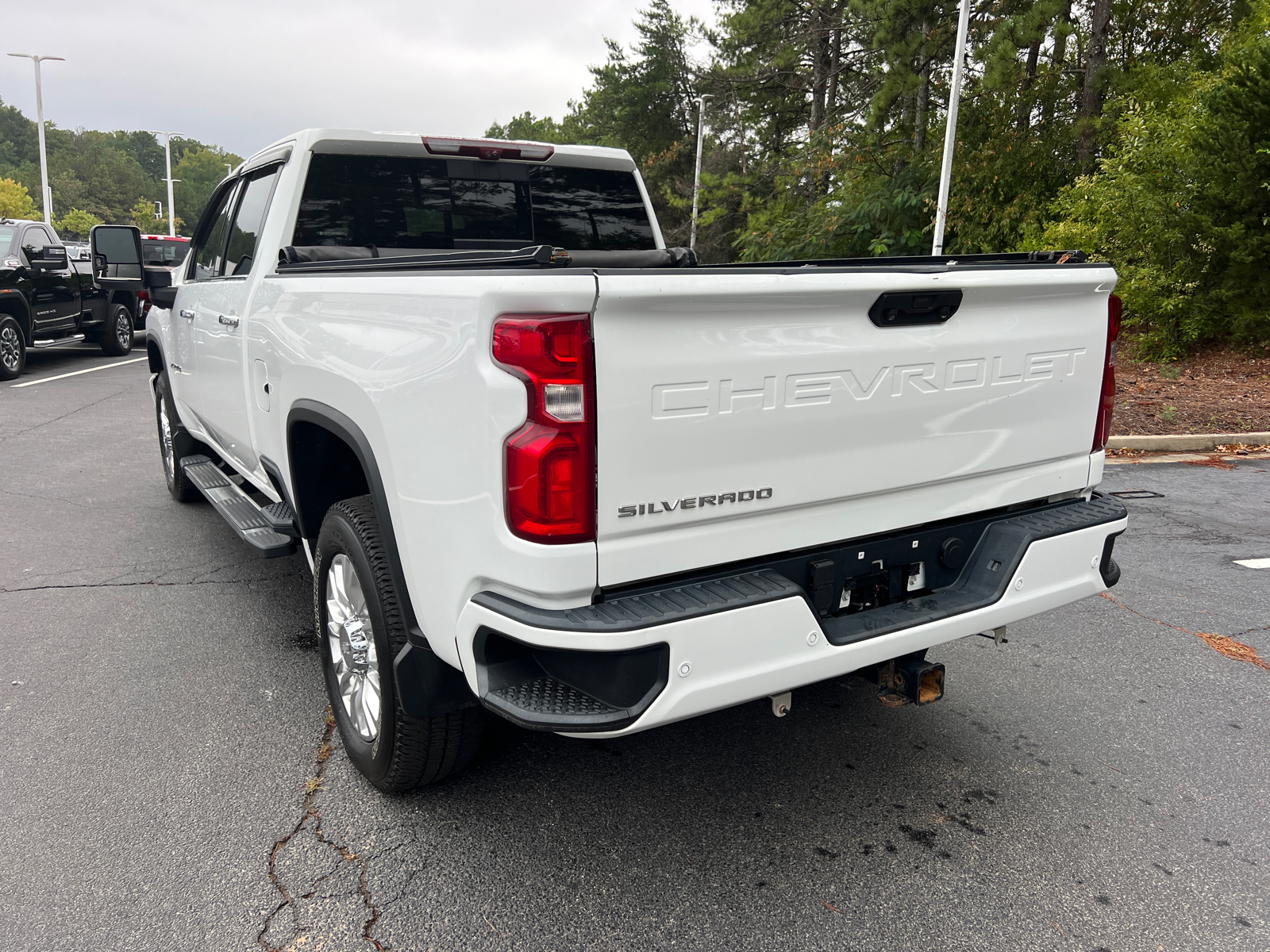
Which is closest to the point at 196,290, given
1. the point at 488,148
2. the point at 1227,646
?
the point at 488,148

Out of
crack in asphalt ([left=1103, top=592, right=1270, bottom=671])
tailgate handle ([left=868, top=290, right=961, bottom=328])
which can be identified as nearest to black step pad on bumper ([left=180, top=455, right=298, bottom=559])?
tailgate handle ([left=868, top=290, right=961, bottom=328])

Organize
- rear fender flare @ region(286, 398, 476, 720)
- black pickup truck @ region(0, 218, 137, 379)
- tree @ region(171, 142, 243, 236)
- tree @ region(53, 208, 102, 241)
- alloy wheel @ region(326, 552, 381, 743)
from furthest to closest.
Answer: tree @ region(171, 142, 243, 236)
tree @ region(53, 208, 102, 241)
black pickup truck @ region(0, 218, 137, 379)
alloy wheel @ region(326, 552, 381, 743)
rear fender flare @ region(286, 398, 476, 720)

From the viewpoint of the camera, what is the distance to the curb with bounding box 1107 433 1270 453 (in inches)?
345

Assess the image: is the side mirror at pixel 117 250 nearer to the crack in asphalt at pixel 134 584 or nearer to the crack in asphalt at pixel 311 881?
the crack in asphalt at pixel 134 584

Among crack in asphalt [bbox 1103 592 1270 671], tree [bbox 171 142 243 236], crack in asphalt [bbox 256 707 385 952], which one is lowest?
crack in asphalt [bbox 256 707 385 952]

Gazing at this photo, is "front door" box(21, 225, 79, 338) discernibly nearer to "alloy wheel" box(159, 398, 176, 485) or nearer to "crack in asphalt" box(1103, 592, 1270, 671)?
"alloy wheel" box(159, 398, 176, 485)

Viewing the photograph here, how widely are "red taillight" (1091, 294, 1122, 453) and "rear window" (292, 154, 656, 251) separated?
217 centimetres

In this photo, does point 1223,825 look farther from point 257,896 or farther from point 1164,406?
point 1164,406

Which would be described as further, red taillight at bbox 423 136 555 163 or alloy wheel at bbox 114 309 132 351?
alloy wheel at bbox 114 309 132 351

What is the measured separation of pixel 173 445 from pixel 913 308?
5449 millimetres

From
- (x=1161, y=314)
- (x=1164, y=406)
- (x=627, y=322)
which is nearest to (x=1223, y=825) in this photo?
(x=627, y=322)

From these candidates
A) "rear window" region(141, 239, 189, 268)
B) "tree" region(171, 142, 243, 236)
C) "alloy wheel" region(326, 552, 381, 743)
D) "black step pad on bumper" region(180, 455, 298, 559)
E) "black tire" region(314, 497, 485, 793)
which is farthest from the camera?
"tree" region(171, 142, 243, 236)

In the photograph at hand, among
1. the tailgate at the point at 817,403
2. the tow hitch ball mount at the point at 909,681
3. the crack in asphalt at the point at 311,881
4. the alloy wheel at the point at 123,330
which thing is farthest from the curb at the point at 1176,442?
the alloy wheel at the point at 123,330

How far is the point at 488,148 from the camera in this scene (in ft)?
13.3
